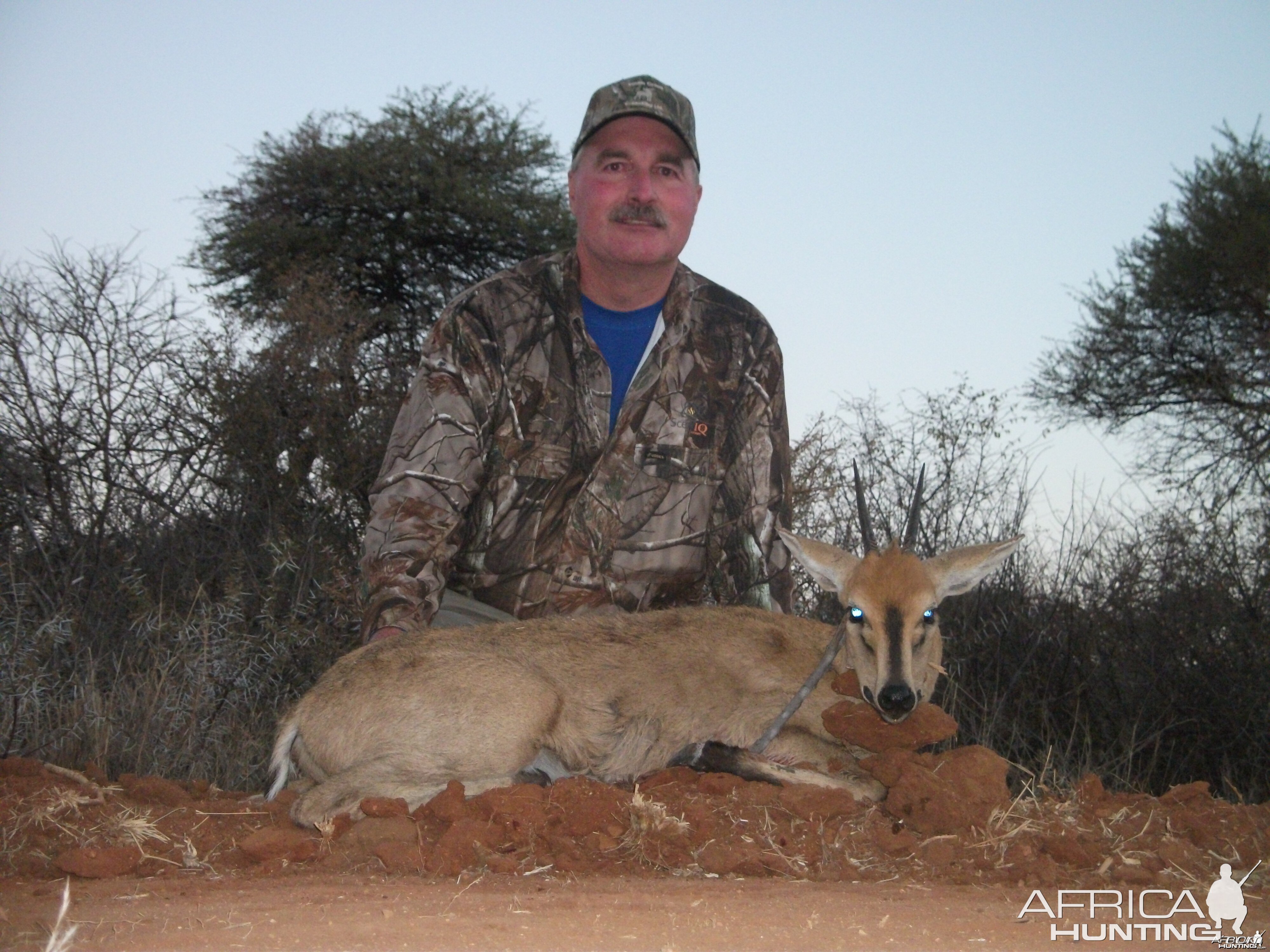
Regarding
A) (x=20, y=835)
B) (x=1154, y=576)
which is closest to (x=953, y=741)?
(x=1154, y=576)

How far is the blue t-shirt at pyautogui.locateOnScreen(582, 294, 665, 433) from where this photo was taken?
25.4 feet

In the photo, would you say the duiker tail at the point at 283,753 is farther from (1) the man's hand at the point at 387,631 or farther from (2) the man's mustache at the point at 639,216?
(2) the man's mustache at the point at 639,216

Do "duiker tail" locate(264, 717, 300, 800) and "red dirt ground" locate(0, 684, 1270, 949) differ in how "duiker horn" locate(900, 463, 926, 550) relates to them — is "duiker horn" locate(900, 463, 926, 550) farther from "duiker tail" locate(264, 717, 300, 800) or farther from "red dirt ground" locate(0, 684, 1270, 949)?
"duiker tail" locate(264, 717, 300, 800)

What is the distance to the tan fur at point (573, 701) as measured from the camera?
5.30 m

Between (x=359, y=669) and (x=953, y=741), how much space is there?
474 centimetres

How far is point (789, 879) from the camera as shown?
448 cm

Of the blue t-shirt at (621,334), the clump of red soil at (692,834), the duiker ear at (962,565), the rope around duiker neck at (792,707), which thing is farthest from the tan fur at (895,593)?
the blue t-shirt at (621,334)

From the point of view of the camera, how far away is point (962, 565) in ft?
19.9

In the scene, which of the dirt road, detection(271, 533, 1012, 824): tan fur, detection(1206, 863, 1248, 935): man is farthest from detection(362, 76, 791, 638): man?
detection(1206, 863, 1248, 935): man

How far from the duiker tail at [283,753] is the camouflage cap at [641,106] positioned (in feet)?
13.4

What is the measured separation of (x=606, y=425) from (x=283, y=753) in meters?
2.82

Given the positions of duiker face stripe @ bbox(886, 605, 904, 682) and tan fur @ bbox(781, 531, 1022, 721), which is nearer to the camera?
duiker face stripe @ bbox(886, 605, 904, 682)

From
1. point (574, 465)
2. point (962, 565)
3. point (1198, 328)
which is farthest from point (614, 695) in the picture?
point (1198, 328)

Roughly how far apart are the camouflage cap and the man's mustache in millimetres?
568
